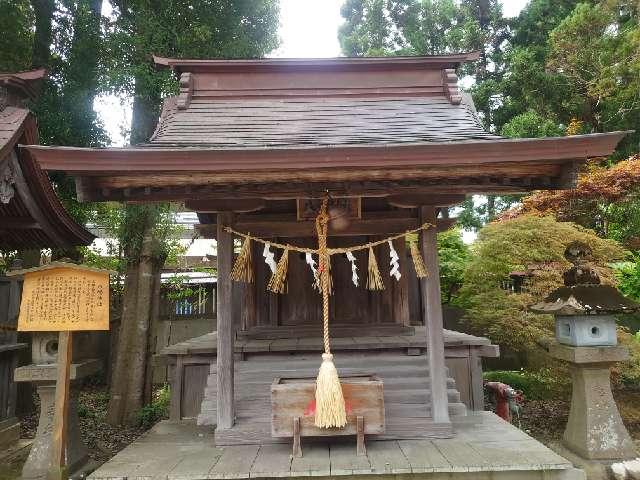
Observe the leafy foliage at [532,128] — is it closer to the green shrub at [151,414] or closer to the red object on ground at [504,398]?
the red object on ground at [504,398]

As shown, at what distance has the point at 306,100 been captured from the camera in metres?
6.90

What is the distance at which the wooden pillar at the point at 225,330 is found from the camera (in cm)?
505

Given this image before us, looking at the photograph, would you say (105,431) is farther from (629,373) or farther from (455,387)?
(629,373)

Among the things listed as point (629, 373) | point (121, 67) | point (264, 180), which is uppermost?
point (121, 67)

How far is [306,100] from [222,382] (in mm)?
4318

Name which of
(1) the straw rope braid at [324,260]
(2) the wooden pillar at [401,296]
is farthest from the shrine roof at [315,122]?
(2) the wooden pillar at [401,296]

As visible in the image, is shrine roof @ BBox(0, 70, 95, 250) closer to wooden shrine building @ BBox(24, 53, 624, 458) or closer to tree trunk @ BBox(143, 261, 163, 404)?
tree trunk @ BBox(143, 261, 163, 404)

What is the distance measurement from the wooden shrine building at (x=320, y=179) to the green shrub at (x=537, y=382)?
276cm

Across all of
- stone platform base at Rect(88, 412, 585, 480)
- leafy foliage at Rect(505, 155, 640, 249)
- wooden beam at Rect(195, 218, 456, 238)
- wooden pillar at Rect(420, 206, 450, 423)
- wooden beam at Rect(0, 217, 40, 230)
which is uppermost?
leafy foliage at Rect(505, 155, 640, 249)

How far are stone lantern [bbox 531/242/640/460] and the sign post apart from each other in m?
6.09

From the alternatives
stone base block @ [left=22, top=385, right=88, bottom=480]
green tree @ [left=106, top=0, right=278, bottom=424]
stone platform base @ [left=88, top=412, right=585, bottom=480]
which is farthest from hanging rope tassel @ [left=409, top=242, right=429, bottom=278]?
green tree @ [left=106, top=0, right=278, bottom=424]

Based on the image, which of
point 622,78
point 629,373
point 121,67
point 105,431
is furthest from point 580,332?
point 622,78

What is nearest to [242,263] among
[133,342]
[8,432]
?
[133,342]

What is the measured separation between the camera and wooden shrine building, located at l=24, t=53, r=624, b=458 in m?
4.36
